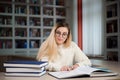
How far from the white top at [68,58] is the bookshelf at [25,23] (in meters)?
2.74

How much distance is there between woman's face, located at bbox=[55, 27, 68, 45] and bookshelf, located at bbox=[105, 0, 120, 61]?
1.77 meters

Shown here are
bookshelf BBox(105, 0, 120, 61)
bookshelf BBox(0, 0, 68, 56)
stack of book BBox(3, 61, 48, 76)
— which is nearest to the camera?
stack of book BBox(3, 61, 48, 76)

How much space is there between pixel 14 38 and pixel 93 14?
1737 mm

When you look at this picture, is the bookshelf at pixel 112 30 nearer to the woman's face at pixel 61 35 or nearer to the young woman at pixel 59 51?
the young woman at pixel 59 51

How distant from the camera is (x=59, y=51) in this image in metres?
1.78

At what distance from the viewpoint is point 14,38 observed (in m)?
4.56

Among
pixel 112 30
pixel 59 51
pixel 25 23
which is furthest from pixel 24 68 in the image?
pixel 25 23

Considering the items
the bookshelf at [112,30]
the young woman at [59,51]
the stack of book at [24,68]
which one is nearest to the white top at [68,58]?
the young woman at [59,51]

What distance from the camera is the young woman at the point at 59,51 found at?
169 cm

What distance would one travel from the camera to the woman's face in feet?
5.69

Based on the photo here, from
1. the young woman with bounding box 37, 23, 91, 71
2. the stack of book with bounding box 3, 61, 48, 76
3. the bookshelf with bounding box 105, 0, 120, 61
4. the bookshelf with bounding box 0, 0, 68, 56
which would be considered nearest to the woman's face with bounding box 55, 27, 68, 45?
the young woman with bounding box 37, 23, 91, 71

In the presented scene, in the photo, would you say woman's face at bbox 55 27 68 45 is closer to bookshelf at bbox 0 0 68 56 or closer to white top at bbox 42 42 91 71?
white top at bbox 42 42 91 71

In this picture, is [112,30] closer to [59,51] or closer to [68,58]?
[68,58]

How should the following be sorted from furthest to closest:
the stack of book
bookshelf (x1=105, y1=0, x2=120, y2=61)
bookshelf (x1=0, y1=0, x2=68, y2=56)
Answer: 1. bookshelf (x1=0, y1=0, x2=68, y2=56)
2. bookshelf (x1=105, y1=0, x2=120, y2=61)
3. the stack of book
